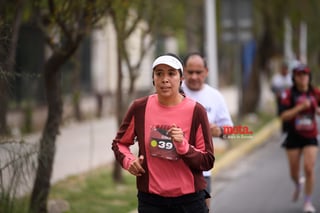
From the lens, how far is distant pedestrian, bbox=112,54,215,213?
5.20 metres

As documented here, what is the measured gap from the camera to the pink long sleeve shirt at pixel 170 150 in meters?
5.18

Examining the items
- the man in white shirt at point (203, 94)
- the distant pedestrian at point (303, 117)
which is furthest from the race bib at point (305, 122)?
the man in white shirt at point (203, 94)

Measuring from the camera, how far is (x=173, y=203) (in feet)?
17.3

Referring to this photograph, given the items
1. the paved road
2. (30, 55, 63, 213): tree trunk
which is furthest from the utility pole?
(30, 55, 63, 213): tree trunk

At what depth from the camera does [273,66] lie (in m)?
35.4

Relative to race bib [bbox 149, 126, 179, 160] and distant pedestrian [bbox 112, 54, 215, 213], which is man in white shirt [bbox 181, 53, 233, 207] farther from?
race bib [bbox 149, 126, 179, 160]

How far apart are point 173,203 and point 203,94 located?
2.30 meters

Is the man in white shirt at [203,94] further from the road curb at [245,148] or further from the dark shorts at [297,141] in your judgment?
the road curb at [245,148]

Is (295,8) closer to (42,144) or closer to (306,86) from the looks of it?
Answer: (306,86)

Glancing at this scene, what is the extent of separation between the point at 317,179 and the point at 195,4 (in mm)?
8337

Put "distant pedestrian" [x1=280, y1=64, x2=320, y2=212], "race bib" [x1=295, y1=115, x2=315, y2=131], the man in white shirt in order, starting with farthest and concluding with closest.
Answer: "race bib" [x1=295, y1=115, x2=315, y2=131]
"distant pedestrian" [x1=280, y1=64, x2=320, y2=212]
the man in white shirt

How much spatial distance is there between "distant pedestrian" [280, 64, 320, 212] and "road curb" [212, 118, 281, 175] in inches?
167

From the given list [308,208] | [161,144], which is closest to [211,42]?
[308,208]

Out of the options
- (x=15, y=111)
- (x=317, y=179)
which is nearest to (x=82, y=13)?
(x=317, y=179)
